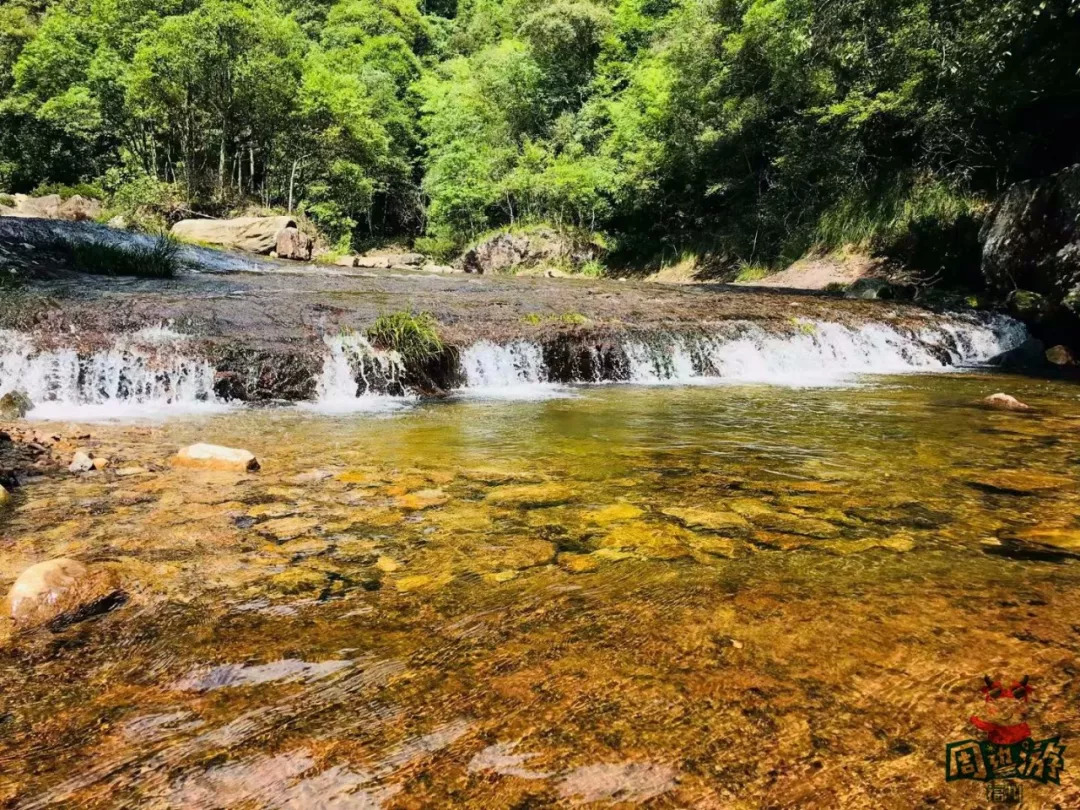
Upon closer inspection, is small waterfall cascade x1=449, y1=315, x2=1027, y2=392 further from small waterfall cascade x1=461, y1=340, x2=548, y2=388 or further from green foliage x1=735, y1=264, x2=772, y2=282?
green foliage x1=735, y1=264, x2=772, y2=282

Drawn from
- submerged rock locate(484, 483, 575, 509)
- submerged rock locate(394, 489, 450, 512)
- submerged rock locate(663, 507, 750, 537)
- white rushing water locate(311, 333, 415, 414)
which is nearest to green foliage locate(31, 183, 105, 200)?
white rushing water locate(311, 333, 415, 414)

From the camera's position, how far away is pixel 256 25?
29.3m

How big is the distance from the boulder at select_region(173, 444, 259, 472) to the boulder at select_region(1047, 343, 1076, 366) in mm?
12585

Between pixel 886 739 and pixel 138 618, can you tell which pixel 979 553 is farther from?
pixel 138 618

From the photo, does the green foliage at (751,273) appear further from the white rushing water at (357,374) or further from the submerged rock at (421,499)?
the submerged rock at (421,499)

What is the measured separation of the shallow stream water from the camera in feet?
4.80

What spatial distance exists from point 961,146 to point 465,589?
19716 mm

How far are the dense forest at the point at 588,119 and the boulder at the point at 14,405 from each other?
48.6 feet

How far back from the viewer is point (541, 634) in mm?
2115

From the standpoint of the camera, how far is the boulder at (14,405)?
19.6ft

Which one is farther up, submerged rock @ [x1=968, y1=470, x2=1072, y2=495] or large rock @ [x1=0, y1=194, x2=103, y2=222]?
large rock @ [x1=0, y1=194, x2=103, y2=222]

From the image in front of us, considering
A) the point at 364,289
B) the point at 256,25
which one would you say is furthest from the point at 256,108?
the point at 364,289

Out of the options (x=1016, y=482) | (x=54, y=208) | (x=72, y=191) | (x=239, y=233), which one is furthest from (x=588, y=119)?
(x=1016, y=482)

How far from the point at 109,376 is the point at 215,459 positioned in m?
4.18
